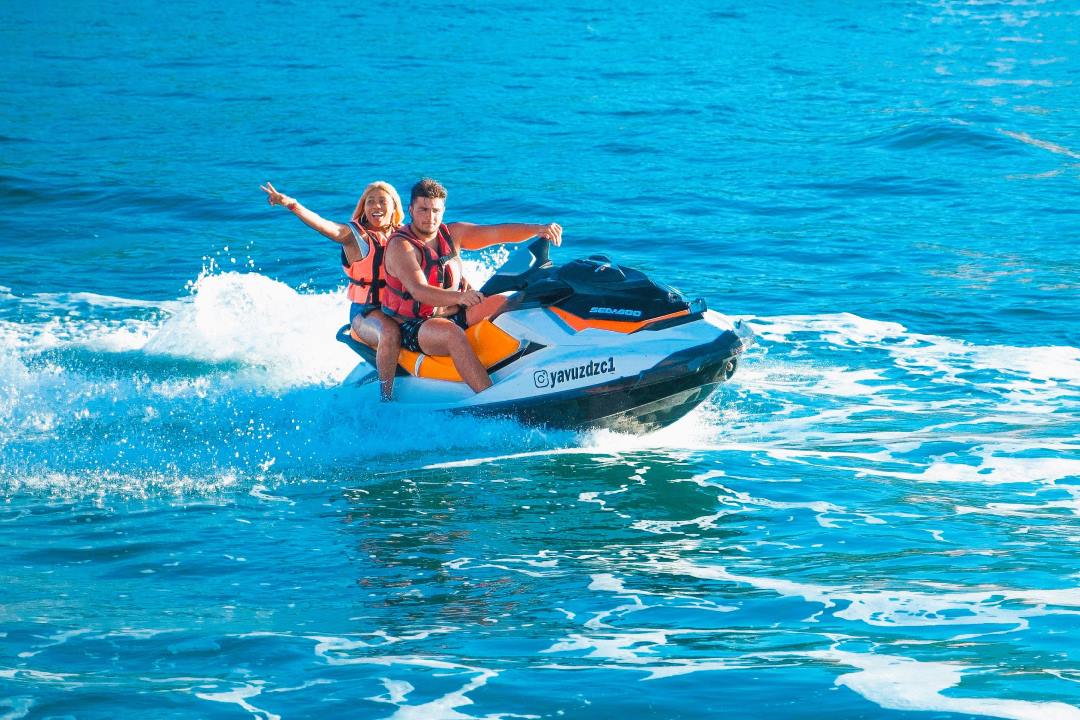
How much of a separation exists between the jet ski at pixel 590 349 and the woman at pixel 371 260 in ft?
0.64

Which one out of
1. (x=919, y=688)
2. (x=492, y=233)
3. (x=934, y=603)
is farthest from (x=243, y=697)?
(x=492, y=233)

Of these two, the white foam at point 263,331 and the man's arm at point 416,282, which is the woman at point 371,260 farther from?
the white foam at point 263,331

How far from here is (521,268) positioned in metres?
7.29

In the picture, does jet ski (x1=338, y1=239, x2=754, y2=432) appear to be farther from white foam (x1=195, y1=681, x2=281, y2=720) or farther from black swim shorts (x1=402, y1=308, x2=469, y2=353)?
white foam (x1=195, y1=681, x2=281, y2=720)

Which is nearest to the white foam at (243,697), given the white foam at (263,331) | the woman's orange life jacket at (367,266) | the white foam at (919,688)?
the white foam at (919,688)

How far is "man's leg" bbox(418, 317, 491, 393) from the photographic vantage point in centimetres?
723

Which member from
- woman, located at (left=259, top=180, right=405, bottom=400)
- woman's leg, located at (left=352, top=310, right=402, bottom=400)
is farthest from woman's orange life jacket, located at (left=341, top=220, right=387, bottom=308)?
woman's leg, located at (left=352, top=310, right=402, bottom=400)

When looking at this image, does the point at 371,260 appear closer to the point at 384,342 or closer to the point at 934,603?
the point at 384,342

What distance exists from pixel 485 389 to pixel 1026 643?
131 inches

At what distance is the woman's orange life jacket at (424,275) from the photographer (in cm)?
725

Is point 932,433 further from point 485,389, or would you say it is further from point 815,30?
point 815,30

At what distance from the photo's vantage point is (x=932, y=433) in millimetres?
7797

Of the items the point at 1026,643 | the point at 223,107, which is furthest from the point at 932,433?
the point at 223,107

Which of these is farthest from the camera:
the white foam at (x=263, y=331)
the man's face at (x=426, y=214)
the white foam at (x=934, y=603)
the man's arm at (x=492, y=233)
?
the white foam at (x=263, y=331)
